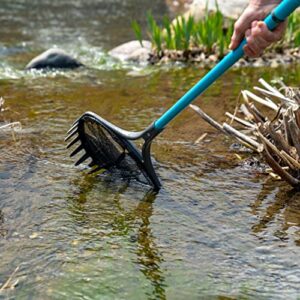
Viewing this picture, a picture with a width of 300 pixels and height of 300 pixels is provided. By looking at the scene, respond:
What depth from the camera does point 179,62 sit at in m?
7.16

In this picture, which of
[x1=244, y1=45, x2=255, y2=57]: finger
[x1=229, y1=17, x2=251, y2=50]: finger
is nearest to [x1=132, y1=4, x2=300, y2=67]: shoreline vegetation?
[x1=229, y1=17, x2=251, y2=50]: finger

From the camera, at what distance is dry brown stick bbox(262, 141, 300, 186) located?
3.11 m

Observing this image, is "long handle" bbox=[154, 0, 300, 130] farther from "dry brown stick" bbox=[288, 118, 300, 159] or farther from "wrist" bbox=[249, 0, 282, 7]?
"dry brown stick" bbox=[288, 118, 300, 159]

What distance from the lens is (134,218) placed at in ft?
9.28

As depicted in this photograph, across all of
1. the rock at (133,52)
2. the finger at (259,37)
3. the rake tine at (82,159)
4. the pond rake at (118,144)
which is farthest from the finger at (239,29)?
the rock at (133,52)

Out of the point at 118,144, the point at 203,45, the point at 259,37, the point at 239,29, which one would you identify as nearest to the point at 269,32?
the point at 259,37

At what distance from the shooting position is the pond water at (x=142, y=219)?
7.46 ft

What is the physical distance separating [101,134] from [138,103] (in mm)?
1649

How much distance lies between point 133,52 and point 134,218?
4.98 meters

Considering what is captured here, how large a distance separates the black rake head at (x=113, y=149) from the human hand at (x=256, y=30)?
0.75 m

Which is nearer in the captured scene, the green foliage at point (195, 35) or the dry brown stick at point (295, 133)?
the dry brown stick at point (295, 133)

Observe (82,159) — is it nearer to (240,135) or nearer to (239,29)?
(240,135)

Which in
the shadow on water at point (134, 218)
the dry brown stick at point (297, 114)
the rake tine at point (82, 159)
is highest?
the dry brown stick at point (297, 114)

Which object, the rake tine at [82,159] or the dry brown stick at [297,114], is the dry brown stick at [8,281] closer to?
the rake tine at [82,159]
